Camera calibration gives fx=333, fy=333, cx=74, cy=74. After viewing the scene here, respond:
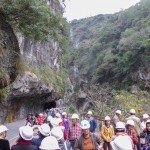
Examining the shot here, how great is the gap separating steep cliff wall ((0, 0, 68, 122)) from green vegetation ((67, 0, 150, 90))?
9666 mm

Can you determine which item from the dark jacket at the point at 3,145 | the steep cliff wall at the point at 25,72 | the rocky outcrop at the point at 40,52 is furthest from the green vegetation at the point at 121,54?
the dark jacket at the point at 3,145

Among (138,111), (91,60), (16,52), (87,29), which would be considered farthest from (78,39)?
(16,52)

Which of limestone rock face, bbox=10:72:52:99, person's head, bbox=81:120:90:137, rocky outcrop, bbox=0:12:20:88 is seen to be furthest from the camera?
limestone rock face, bbox=10:72:52:99

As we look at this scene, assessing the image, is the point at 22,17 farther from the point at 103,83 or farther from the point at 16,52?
the point at 103,83

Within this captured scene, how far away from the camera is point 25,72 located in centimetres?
2497

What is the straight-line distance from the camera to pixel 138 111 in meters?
24.3

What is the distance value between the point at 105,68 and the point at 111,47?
7357 millimetres

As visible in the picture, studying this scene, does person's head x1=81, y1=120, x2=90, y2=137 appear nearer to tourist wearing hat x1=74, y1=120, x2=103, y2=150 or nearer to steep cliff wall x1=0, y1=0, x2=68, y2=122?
tourist wearing hat x1=74, y1=120, x2=103, y2=150

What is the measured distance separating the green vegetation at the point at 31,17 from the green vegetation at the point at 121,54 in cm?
3409

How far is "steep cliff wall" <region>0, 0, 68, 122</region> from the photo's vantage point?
14.2 meters

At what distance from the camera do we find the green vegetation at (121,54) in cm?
4797

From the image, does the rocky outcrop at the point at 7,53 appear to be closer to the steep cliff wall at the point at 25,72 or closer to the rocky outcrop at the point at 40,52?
the steep cliff wall at the point at 25,72

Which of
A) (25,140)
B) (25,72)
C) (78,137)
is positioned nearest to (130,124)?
(78,137)

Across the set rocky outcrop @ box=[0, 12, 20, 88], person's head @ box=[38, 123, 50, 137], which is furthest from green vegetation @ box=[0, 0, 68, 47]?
person's head @ box=[38, 123, 50, 137]
